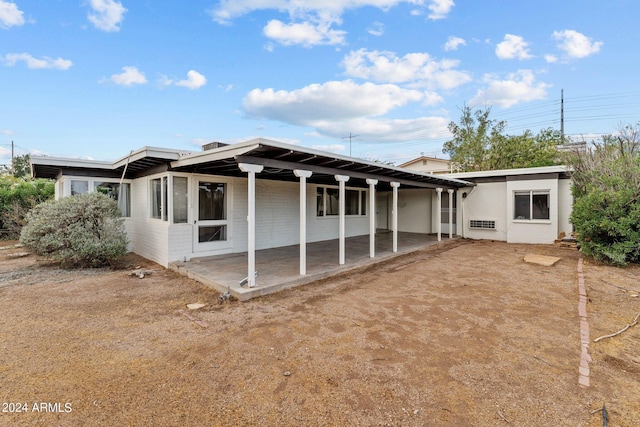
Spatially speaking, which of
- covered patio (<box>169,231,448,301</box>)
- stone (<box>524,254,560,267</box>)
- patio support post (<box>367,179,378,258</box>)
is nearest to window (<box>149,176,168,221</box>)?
covered patio (<box>169,231,448,301</box>)

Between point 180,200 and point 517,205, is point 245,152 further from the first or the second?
point 517,205

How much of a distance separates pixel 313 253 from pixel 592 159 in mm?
9245

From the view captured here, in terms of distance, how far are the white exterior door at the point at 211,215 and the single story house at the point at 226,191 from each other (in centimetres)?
3

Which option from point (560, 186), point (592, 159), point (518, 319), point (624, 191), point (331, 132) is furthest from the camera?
point (331, 132)

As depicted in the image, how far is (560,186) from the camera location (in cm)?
1034

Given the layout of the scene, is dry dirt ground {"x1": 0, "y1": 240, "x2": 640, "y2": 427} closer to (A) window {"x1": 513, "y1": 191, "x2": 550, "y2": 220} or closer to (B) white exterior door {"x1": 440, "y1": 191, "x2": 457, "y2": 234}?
(A) window {"x1": 513, "y1": 191, "x2": 550, "y2": 220}

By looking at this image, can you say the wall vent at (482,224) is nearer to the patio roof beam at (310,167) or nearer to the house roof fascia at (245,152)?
the patio roof beam at (310,167)

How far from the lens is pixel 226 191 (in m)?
7.68

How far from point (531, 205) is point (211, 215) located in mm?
11015

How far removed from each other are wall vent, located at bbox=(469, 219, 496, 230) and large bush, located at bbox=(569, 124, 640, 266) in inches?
137

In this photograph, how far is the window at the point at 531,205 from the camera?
10.4 m

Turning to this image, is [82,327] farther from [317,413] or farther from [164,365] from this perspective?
[317,413]

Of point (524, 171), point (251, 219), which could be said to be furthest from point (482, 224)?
point (251, 219)

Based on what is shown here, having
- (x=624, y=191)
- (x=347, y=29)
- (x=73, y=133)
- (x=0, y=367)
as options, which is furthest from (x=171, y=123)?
(x=624, y=191)
